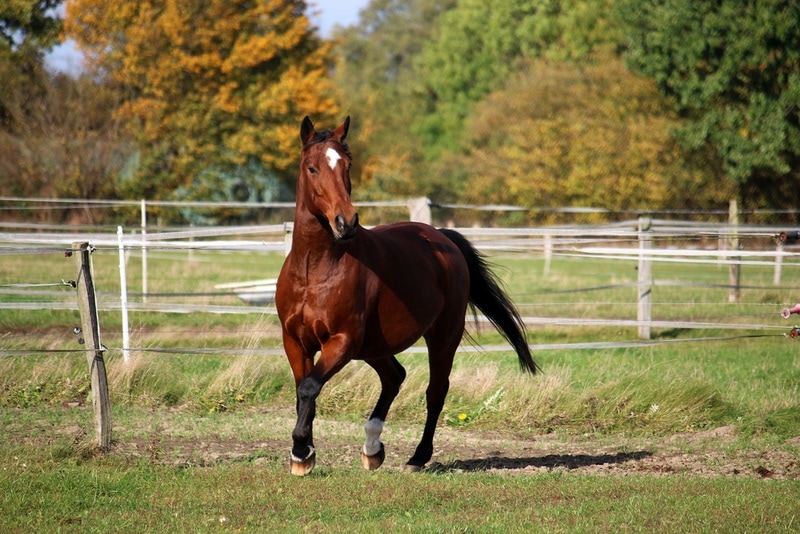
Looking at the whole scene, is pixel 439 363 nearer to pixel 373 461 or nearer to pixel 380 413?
pixel 380 413

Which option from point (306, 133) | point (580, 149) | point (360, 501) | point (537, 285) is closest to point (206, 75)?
point (580, 149)

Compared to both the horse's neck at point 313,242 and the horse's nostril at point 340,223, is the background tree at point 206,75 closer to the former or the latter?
the horse's neck at point 313,242

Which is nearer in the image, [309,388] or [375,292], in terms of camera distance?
[309,388]

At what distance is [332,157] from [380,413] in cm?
192

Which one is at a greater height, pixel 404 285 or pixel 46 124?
pixel 46 124

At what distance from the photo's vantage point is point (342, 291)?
532 centimetres

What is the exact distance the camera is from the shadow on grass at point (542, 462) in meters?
6.29

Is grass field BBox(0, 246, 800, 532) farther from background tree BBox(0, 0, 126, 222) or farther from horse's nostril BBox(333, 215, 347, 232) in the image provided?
background tree BBox(0, 0, 126, 222)

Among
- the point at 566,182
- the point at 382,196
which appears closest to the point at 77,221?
the point at 382,196

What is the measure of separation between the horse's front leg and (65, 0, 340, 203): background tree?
903 inches

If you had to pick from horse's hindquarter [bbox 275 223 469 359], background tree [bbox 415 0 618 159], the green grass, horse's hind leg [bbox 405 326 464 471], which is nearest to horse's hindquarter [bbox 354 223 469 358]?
horse's hindquarter [bbox 275 223 469 359]

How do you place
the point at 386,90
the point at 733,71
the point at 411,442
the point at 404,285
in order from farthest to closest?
the point at 386,90 < the point at 733,71 < the point at 411,442 < the point at 404,285

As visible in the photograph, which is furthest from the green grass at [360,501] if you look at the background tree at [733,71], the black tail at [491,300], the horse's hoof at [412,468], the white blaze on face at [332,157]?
the background tree at [733,71]

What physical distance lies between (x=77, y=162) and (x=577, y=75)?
64.3ft
